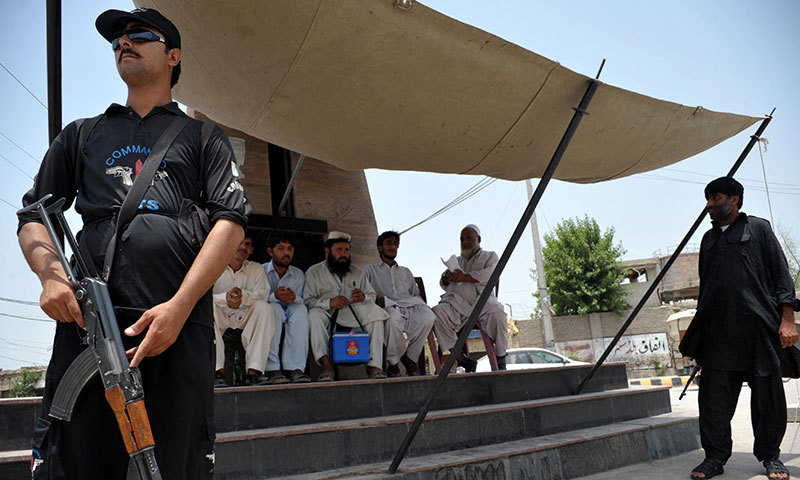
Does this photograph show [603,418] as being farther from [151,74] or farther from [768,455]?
[151,74]

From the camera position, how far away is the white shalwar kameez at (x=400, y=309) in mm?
6055

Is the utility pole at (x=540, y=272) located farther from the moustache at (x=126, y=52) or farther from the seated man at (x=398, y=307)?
the moustache at (x=126, y=52)

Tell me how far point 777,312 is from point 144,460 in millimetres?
4554

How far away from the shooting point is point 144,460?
1.56 meters

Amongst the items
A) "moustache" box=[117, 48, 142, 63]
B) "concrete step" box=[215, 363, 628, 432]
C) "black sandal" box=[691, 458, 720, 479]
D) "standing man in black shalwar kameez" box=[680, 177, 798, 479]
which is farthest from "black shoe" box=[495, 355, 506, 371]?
"moustache" box=[117, 48, 142, 63]

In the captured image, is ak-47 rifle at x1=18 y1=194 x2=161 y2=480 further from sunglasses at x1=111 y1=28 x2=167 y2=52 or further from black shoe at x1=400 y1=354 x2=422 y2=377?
black shoe at x1=400 y1=354 x2=422 y2=377

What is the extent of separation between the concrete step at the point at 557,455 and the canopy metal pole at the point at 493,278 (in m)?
0.23

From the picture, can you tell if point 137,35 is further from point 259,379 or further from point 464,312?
point 464,312

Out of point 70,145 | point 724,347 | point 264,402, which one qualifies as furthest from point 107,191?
point 724,347

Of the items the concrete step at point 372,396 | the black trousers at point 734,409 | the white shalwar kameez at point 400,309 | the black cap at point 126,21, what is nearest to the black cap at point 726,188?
the black trousers at point 734,409

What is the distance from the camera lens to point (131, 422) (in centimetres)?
157

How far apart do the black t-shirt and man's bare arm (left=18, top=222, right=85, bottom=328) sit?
6 cm

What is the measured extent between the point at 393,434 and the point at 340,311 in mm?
1751

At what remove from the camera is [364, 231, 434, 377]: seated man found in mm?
6066
